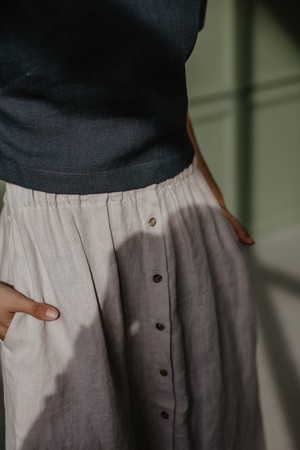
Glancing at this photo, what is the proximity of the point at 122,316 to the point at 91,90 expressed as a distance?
351 millimetres

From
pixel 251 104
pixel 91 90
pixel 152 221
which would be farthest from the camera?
pixel 251 104

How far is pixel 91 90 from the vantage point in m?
0.75

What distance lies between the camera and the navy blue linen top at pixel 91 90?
2.29 feet

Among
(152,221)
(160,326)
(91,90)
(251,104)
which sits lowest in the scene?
(160,326)

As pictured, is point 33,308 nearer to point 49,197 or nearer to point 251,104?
point 49,197

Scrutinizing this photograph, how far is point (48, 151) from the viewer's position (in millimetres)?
776

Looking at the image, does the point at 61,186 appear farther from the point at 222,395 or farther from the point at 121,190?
the point at 222,395

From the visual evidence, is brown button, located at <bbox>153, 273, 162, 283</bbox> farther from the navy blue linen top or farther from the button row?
the navy blue linen top

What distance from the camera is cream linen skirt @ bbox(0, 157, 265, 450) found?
2.70ft

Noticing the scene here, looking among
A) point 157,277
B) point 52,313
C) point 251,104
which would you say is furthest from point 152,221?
point 251,104

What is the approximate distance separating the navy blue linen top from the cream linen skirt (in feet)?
0.15

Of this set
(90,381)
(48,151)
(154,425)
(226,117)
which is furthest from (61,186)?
(226,117)

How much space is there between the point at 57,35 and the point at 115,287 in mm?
369

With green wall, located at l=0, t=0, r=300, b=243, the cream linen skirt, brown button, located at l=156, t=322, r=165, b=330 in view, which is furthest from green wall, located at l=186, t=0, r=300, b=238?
brown button, located at l=156, t=322, r=165, b=330
